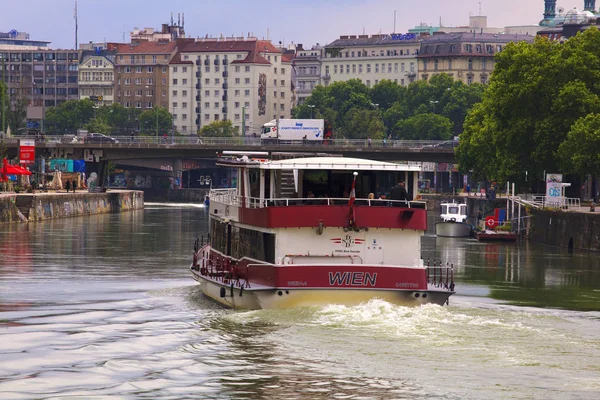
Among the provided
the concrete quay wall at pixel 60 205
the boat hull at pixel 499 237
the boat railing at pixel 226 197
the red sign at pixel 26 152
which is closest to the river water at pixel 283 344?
the boat railing at pixel 226 197

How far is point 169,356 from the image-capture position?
3697cm

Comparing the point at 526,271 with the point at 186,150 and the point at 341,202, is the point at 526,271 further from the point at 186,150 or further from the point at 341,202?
the point at 186,150

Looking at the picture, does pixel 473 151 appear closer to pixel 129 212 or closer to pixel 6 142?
pixel 129 212

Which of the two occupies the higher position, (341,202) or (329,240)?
(341,202)

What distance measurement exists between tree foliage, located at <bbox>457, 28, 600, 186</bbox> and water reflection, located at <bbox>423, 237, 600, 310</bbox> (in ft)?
38.6

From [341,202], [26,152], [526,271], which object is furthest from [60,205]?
[341,202]

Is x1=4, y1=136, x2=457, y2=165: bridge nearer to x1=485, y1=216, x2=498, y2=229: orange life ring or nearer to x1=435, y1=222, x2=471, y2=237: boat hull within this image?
x1=435, y1=222, x2=471, y2=237: boat hull

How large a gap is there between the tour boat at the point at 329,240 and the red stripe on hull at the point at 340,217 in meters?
0.03

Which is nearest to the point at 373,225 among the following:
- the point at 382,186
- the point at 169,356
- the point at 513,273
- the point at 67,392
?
the point at 382,186

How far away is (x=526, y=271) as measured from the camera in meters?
68.7

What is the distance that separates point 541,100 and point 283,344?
69.0 metres

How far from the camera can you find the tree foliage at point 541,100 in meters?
101

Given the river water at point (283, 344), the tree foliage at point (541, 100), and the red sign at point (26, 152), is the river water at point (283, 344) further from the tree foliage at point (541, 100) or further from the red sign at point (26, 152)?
the red sign at point (26, 152)

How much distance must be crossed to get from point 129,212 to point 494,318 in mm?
99891
